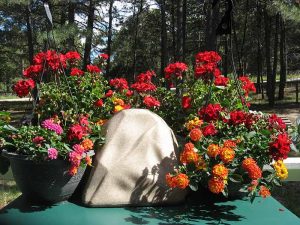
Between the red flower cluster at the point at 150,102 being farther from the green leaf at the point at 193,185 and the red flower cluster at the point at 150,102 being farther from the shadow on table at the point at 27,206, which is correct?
the shadow on table at the point at 27,206

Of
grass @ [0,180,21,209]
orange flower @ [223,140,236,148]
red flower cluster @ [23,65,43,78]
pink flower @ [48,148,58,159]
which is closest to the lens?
pink flower @ [48,148,58,159]

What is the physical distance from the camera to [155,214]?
7.80 feet

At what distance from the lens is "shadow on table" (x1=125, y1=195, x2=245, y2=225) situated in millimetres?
2275

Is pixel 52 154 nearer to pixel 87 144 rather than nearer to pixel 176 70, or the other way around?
pixel 87 144

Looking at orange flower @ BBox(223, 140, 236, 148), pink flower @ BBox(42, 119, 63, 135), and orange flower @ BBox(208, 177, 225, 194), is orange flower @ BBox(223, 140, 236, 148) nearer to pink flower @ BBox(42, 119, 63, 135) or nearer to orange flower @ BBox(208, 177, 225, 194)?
orange flower @ BBox(208, 177, 225, 194)

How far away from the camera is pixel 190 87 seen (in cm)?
321

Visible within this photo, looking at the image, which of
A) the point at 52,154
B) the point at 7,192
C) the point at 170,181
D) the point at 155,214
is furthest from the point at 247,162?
the point at 7,192

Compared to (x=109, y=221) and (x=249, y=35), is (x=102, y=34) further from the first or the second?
(x=109, y=221)

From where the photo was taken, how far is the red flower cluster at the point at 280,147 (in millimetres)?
2363

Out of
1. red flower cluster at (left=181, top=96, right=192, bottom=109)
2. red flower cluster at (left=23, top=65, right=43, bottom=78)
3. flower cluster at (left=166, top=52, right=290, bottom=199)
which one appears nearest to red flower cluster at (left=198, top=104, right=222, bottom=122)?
flower cluster at (left=166, top=52, right=290, bottom=199)

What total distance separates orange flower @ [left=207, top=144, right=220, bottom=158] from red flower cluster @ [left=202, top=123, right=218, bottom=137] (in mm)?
188

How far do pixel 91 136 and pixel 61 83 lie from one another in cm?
86

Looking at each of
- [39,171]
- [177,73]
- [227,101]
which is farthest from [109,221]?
[177,73]

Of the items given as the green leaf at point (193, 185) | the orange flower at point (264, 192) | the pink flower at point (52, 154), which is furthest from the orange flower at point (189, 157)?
the pink flower at point (52, 154)
